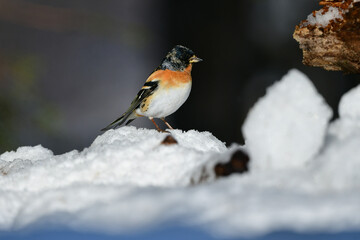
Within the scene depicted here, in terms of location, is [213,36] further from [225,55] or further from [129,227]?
[129,227]

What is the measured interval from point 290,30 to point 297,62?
0.68 feet

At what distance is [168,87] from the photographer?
4.39ft

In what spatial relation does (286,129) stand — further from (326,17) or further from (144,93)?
(144,93)

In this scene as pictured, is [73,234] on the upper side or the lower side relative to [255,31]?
lower

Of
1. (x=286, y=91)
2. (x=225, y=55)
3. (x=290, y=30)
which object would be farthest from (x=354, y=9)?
(x=290, y=30)

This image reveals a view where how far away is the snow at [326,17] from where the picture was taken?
2.87 ft

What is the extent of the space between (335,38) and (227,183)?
1.51 ft

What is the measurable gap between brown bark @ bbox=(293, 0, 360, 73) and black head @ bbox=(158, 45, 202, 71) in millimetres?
444

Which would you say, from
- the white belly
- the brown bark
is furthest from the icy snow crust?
the white belly

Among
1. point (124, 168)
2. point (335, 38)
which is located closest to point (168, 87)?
point (335, 38)

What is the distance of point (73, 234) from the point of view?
497 millimetres

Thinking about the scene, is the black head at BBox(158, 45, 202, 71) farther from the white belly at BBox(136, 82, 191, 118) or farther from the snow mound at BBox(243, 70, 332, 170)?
the snow mound at BBox(243, 70, 332, 170)

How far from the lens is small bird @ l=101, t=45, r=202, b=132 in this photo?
1.34 metres

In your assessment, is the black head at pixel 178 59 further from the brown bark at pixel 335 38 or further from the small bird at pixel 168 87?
the brown bark at pixel 335 38
